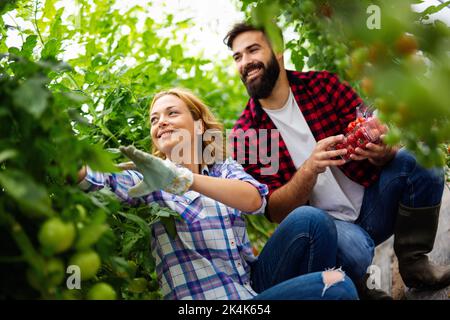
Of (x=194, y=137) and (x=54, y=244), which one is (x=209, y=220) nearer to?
(x=194, y=137)

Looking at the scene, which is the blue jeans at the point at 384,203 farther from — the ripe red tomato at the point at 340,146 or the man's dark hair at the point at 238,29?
the man's dark hair at the point at 238,29

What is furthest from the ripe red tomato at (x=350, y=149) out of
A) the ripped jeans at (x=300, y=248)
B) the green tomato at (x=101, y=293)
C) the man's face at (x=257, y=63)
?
the green tomato at (x=101, y=293)

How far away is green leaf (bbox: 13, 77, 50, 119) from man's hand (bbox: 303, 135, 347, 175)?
0.91 metres

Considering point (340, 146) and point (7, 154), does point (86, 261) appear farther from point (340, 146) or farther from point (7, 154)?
point (340, 146)

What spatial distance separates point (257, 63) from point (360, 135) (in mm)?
457

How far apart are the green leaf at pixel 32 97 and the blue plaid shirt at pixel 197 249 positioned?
468 mm

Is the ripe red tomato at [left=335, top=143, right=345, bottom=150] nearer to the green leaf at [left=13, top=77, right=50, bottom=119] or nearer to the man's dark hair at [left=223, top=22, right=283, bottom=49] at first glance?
the man's dark hair at [left=223, top=22, right=283, bottom=49]

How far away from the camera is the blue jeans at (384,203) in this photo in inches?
60.5

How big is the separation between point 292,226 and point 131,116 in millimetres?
551

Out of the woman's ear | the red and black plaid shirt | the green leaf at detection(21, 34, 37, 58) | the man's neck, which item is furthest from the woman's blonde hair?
the green leaf at detection(21, 34, 37, 58)

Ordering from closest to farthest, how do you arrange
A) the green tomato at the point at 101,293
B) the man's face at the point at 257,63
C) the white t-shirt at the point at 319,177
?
the green tomato at the point at 101,293 < the white t-shirt at the point at 319,177 < the man's face at the point at 257,63

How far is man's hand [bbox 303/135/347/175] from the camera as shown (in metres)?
1.49

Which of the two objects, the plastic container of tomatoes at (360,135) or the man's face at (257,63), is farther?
the man's face at (257,63)

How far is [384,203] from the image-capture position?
1657 millimetres
